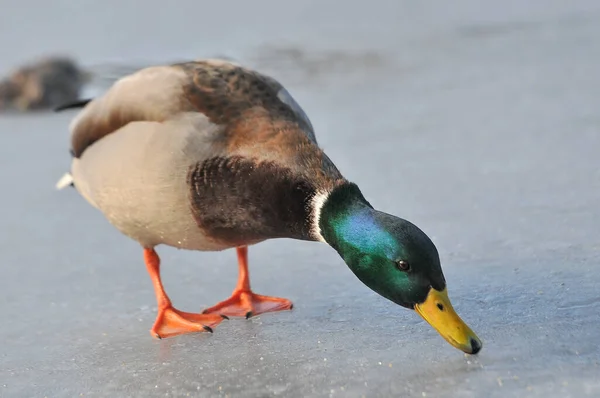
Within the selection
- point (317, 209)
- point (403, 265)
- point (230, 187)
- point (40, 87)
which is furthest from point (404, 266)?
point (40, 87)

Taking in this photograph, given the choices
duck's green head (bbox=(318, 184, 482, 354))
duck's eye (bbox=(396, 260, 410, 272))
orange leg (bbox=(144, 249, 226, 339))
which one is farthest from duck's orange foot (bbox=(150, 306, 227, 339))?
duck's eye (bbox=(396, 260, 410, 272))

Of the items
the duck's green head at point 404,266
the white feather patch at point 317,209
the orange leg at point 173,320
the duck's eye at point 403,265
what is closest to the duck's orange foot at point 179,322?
the orange leg at point 173,320

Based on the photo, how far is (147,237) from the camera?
3.38 meters

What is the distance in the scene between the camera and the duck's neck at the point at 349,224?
2.55 meters

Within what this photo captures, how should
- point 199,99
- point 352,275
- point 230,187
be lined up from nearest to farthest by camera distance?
point 230,187, point 199,99, point 352,275

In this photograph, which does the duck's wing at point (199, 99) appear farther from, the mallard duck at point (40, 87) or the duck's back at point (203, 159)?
the mallard duck at point (40, 87)

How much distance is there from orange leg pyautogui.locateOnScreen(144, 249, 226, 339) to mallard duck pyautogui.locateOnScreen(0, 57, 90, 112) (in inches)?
166

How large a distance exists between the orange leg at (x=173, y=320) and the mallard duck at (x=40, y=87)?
4224 millimetres

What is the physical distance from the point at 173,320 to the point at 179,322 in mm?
32

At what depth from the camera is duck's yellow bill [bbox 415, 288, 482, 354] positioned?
2477 millimetres

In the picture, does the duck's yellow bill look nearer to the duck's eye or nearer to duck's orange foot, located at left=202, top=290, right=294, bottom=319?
the duck's eye

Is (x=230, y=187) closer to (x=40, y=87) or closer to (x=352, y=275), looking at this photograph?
(x=352, y=275)

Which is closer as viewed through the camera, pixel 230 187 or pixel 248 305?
pixel 230 187

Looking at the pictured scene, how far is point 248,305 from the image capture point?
336 cm
